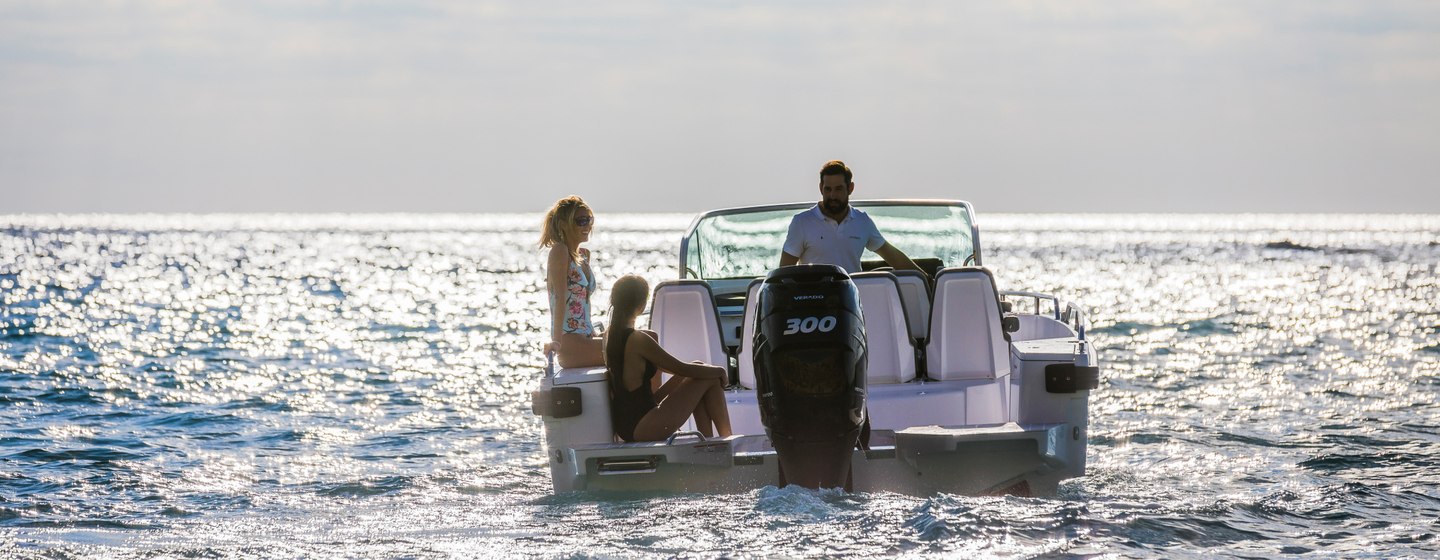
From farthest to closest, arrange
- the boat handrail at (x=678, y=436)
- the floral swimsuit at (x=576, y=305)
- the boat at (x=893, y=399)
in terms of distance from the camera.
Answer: the floral swimsuit at (x=576, y=305)
the boat handrail at (x=678, y=436)
the boat at (x=893, y=399)

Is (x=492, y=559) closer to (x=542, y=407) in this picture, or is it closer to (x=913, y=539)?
(x=542, y=407)

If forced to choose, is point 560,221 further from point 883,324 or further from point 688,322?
point 883,324

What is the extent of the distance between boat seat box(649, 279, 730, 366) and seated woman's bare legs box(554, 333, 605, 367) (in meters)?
0.37

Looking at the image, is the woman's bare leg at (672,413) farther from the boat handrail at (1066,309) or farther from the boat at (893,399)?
the boat handrail at (1066,309)

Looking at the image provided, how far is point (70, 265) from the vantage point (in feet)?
201

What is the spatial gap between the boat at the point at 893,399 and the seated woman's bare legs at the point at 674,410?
5.5 inches

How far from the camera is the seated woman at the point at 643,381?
702cm

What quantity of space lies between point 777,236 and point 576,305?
2.47 m

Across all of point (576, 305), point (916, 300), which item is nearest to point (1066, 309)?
point (916, 300)

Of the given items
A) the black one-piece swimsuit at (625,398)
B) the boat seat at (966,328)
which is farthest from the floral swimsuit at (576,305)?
the boat seat at (966,328)

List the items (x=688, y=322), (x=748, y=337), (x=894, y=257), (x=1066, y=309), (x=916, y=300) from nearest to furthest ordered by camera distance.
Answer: (x=748, y=337), (x=688, y=322), (x=916, y=300), (x=894, y=257), (x=1066, y=309)

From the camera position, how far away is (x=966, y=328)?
7434 millimetres

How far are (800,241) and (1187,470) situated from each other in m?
2.94

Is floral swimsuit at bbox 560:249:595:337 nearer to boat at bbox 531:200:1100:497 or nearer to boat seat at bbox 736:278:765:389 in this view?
boat at bbox 531:200:1100:497
